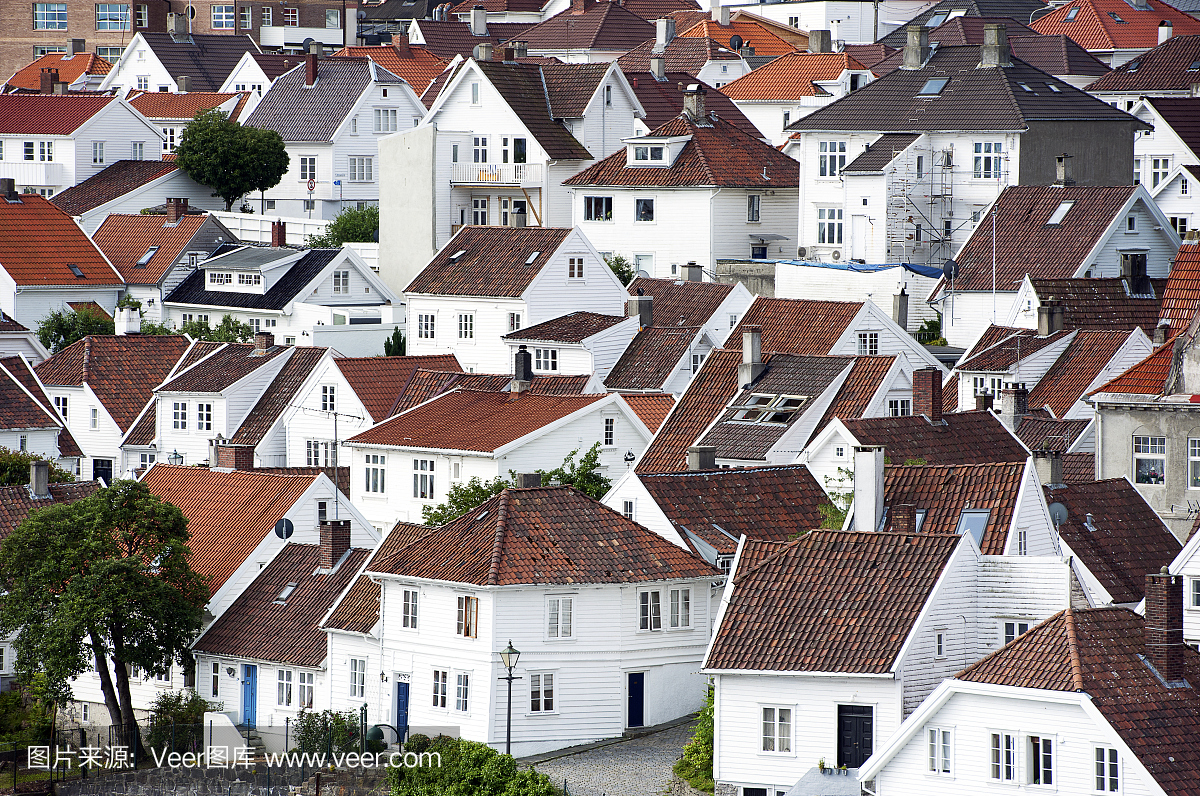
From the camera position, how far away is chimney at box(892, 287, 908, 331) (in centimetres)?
7900

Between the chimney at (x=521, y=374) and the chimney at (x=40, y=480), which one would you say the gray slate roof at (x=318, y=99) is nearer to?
the chimney at (x=521, y=374)

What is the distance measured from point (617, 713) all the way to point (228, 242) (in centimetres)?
5295

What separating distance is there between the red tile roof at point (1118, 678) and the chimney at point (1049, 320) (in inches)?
1110

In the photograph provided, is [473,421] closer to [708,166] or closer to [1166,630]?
[708,166]

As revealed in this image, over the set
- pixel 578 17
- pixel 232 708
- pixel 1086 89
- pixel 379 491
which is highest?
pixel 578 17

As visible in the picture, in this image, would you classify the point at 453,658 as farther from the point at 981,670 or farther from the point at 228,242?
the point at 228,242

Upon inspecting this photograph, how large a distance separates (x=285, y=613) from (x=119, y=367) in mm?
30239

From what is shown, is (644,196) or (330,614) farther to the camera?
(644,196)

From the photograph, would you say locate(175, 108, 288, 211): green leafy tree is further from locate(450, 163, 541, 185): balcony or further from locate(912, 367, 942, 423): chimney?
locate(912, 367, 942, 423): chimney

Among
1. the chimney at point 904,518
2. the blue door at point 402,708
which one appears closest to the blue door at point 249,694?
the blue door at point 402,708

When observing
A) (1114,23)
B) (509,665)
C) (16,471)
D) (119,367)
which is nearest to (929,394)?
(509,665)

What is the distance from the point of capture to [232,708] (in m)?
57.5

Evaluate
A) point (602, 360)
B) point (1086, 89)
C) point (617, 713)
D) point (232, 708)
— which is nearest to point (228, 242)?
point (602, 360)

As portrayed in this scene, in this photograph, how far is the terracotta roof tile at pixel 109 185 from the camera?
108500 mm
